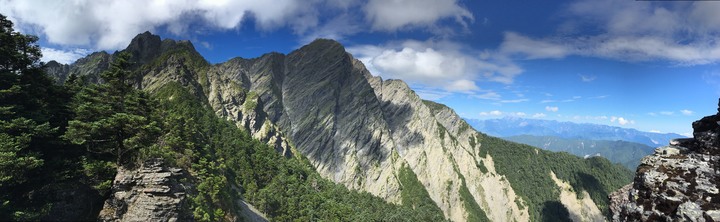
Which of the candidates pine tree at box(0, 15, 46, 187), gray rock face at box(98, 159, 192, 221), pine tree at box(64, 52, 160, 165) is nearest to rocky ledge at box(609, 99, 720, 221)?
gray rock face at box(98, 159, 192, 221)

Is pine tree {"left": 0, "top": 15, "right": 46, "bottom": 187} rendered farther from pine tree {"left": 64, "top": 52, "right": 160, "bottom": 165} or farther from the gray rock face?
the gray rock face

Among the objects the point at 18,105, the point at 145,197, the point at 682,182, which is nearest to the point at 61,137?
the point at 18,105

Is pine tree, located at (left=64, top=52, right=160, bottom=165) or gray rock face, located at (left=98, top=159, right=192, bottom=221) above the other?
pine tree, located at (left=64, top=52, right=160, bottom=165)

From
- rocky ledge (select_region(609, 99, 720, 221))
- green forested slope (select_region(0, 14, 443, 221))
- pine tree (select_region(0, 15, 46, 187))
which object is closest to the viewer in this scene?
rocky ledge (select_region(609, 99, 720, 221))

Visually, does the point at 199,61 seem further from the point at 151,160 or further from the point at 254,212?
the point at 151,160

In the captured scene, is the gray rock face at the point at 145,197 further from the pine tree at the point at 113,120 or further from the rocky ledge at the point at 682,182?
the rocky ledge at the point at 682,182

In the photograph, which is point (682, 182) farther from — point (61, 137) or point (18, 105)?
point (18, 105)
